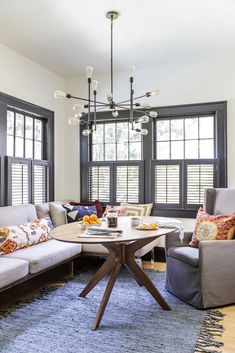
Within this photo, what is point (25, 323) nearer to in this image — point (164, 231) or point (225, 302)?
point (164, 231)

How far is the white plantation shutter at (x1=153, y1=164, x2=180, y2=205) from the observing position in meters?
4.48

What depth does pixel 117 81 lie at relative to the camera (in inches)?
189

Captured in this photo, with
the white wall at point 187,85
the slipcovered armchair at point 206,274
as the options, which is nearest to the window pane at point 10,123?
the white wall at point 187,85

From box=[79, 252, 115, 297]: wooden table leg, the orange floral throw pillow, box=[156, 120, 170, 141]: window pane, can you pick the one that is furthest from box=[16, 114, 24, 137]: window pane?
the orange floral throw pillow

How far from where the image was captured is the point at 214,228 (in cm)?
306

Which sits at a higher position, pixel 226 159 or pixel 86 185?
pixel 226 159

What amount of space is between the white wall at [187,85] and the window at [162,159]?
0.34ft

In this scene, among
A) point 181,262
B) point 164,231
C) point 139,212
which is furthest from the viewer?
point 139,212

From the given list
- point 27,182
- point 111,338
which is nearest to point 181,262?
point 111,338

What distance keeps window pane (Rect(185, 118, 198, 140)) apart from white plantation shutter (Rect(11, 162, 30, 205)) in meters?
2.31

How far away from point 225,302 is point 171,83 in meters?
3.03

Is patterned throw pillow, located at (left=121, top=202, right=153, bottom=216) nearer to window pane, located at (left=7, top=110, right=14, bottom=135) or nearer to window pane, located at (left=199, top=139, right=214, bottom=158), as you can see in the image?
window pane, located at (left=199, top=139, right=214, bottom=158)

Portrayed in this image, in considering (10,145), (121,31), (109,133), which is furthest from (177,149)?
(10,145)

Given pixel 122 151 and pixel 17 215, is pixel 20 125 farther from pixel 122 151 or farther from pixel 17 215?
pixel 122 151
